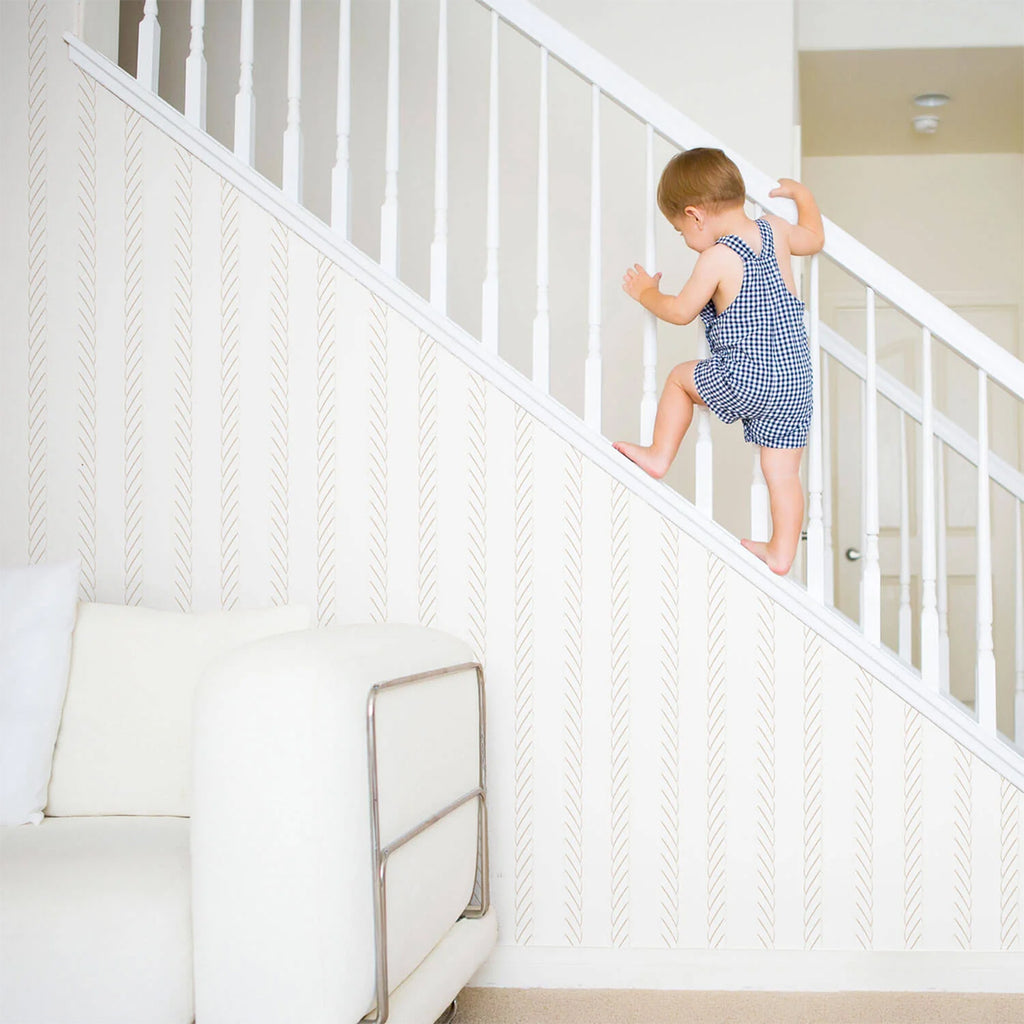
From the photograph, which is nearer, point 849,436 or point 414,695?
point 414,695

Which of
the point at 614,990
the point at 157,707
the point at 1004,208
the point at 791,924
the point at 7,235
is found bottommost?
the point at 614,990

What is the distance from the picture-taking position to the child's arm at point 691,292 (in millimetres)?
1983

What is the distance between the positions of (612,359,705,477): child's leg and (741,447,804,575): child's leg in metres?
0.17

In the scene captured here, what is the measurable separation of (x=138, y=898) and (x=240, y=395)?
3.65 ft

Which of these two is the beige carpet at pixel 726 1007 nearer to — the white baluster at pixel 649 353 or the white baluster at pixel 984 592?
the white baluster at pixel 984 592

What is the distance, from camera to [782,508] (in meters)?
2.06

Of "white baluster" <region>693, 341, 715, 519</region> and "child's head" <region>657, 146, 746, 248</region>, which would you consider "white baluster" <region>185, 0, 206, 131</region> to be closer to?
"child's head" <region>657, 146, 746, 248</region>

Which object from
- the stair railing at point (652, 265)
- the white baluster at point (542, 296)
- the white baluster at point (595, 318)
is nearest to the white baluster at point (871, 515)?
the stair railing at point (652, 265)

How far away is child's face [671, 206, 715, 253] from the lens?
6.67 feet

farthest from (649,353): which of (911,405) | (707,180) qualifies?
(911,405)

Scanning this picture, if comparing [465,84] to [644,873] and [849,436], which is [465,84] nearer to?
[849,436]

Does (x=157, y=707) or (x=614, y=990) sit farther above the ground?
(x=157, y=707)

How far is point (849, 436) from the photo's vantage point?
438 centimetres

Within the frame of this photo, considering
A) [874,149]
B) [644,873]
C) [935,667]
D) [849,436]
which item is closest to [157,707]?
[644,873]
